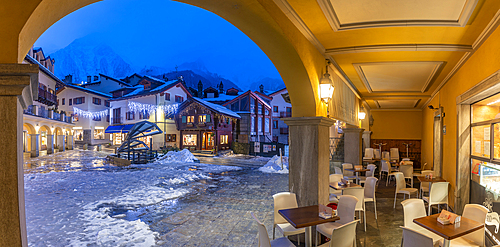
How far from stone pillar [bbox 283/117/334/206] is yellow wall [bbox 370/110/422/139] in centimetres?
1381

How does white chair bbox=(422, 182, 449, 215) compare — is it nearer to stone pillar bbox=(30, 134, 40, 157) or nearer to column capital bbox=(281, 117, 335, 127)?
column capital bbox=(281, 117, 335, 127)

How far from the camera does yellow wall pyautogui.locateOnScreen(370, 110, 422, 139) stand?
51.4 ft

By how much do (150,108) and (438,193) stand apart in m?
28.5

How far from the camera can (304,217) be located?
3.72m

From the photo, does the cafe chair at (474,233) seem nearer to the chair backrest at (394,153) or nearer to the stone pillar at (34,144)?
the chair backrest at (394,153)

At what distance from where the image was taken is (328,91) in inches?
191

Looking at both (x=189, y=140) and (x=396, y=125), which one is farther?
(x=189, y=140)

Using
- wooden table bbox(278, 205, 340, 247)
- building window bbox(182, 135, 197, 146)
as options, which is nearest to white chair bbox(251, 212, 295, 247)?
wooden table bbox(278, 205, 340, 247)

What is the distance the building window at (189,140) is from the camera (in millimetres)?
27234

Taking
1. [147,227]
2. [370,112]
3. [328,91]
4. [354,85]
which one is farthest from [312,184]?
[370,112]

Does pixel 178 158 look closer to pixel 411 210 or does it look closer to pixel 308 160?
pixel 308 160

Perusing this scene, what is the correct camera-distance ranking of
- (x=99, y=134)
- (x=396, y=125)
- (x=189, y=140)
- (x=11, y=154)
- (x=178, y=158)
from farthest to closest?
(x=99, y=134) < (x=189, y=140) < (x=178, y=158) < (x=396, y=125) < (x=11, y=154)

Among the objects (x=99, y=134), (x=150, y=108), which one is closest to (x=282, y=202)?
(x=150, y=108)

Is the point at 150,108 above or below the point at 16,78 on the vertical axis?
above
